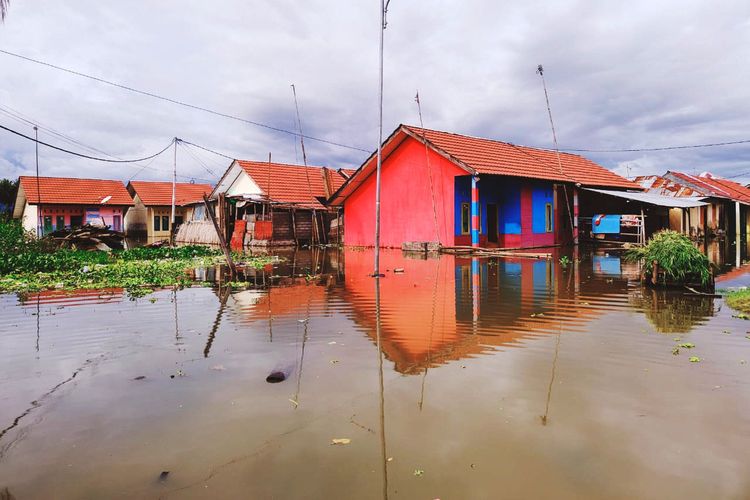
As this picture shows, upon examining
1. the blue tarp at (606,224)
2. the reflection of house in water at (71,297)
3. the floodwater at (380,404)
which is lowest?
the floodwater at (380,404)

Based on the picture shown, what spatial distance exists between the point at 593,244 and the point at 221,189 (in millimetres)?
25128

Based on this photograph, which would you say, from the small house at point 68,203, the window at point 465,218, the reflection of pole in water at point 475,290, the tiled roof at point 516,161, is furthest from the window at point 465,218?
the small house at point 68,203

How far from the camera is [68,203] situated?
40.4 m

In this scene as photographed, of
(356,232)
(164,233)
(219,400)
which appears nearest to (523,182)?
(356,232)

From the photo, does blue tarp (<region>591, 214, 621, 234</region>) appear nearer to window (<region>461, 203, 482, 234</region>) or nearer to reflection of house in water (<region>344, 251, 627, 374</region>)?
window (<region>461, 203, 482, 234</region>)

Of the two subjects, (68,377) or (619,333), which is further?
(619,333)

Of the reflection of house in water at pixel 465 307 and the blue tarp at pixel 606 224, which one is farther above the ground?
the blue tarp at pixel 606 224

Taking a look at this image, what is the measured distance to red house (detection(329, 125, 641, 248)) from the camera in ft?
72.0

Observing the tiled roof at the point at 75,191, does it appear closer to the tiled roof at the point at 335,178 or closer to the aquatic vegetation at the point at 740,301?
the tiled roof at the point at 335,178

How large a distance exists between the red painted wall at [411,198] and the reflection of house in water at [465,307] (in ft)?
24.8

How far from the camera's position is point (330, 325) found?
285 inches

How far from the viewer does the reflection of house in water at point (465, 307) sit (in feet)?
19.6

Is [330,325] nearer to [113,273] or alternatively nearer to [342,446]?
[342,446]

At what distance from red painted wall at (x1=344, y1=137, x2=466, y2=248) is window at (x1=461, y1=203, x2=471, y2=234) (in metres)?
0.83
